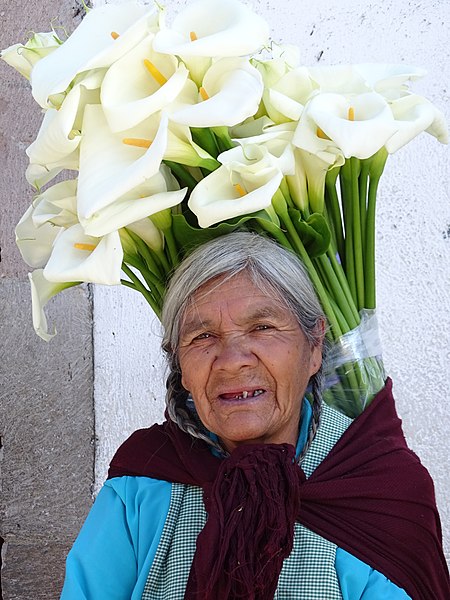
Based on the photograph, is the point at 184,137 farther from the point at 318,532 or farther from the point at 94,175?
the point at 318,532

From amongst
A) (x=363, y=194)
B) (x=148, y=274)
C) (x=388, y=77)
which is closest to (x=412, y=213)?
(x=363, y=194)

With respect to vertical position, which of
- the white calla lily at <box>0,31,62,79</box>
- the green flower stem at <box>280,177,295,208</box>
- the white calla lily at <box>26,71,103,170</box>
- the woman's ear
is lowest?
the woman's ear

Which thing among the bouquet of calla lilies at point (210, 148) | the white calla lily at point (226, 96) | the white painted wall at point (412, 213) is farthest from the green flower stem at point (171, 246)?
the white painted wall at point (412, 213)

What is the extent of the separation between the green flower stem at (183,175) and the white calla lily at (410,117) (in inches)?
13.1

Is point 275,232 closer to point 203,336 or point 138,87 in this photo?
point 203,336

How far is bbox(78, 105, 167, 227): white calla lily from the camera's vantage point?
1.44 meters

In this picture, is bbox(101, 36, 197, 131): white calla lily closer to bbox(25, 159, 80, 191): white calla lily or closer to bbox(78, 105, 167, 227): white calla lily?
bbox(78, 105, 167, 227): white calla lily

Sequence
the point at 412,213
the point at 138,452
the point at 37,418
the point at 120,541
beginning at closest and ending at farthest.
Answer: the point at 120,541 → the point at 138,452 → the point at 412,213 → the point at 37,418

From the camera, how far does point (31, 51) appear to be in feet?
5.25

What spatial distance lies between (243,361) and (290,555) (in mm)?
326

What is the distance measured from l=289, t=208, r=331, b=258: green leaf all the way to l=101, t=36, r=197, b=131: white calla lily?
283mm

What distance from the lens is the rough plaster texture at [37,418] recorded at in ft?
8.25

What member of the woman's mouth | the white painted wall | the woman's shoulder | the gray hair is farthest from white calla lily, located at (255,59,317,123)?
the white painted wall

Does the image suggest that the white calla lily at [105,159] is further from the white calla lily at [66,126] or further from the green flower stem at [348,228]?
the green flower stem at [348,228]
